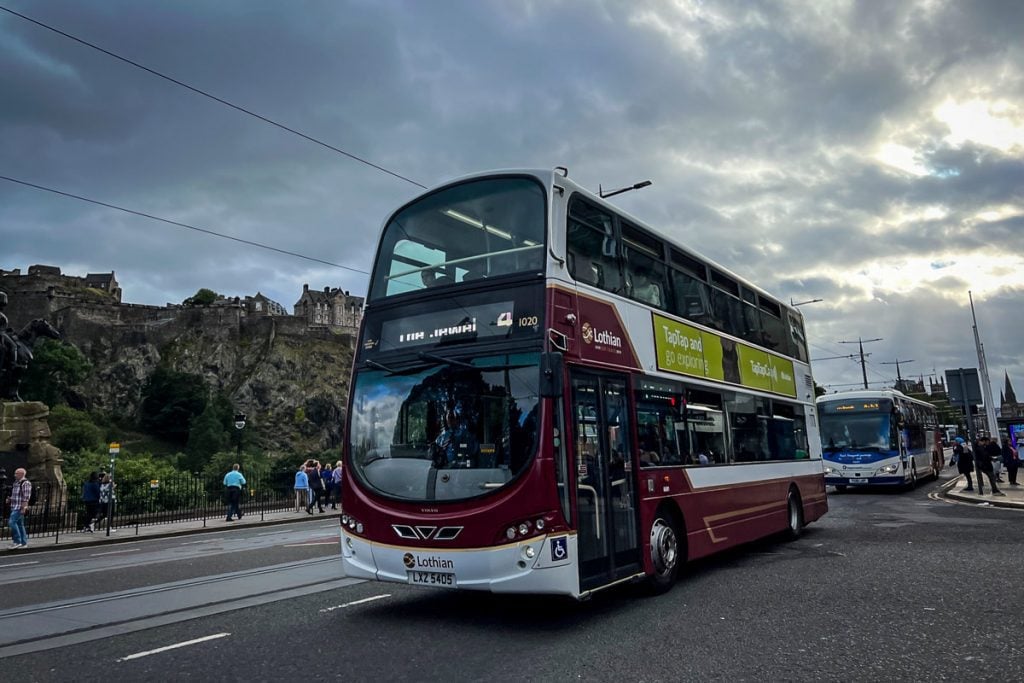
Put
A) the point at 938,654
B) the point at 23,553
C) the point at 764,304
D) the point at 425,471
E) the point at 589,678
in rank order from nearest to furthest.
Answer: the point at 589,678, the point at 938,654, the point at 425,471, the point at 764,304, the point at 23,553

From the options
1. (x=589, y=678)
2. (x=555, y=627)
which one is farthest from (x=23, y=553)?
(x=589, y=678)

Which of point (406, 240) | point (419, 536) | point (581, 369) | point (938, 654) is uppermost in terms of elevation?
point (406, 240)

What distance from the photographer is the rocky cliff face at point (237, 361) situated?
271 ft

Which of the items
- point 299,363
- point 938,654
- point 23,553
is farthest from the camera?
point 299,363

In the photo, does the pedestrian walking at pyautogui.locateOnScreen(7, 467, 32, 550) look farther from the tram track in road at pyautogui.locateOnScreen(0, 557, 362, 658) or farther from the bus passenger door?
the bus passenger door

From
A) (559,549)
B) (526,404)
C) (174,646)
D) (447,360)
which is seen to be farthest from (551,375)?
(174,646)

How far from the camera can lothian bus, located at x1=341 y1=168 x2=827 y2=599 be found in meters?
6.07

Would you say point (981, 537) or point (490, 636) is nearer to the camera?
point (490, 636)

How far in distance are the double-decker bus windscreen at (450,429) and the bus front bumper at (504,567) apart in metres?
0.49

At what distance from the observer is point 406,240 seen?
773 centimetres

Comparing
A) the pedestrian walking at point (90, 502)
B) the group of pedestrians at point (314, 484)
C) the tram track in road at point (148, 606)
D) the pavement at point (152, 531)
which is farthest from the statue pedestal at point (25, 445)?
the tram track in road at point (148, 606)

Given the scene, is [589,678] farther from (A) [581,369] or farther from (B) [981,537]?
(B) [981,537]

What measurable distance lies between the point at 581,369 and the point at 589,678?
2.85 meters

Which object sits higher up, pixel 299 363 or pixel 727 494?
pixel 299 363
